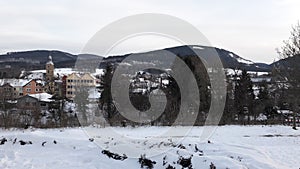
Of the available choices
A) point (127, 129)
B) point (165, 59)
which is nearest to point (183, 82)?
point (165, 59)

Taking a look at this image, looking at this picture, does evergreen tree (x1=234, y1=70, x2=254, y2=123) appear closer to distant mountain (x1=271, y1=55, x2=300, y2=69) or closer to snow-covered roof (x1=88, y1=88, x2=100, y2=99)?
distant mountain (x1=271, y1=55, x2=300, y2=69)

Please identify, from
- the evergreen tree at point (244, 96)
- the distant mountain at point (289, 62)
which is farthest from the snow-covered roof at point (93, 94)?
the distant mountain at point (289, 62)

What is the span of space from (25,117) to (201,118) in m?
12.0

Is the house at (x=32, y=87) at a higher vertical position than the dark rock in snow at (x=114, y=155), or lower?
higher

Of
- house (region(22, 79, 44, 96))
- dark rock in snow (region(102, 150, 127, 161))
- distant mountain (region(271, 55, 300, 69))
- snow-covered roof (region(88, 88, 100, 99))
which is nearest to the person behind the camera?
dark rock in snow (region(102, 150, 127, 161))

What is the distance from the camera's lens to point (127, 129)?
71.6 ft

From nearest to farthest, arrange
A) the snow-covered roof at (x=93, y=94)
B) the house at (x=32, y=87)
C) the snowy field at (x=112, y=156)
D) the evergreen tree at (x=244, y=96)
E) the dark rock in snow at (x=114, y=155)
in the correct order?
1. the snowy field at (x=112, y=156)
2. the dark rock in snow at (x=114, y=155)
3. the evergreen tree at (x=244, y=96)
4. the snow-covered roof at (x=93, y=94)
5. the house at (x=32, y=87)

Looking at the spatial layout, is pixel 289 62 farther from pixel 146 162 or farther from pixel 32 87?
pixel 32 87

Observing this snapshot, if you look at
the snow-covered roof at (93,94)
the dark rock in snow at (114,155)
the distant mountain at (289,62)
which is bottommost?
the dark rock in snow at (114,155)

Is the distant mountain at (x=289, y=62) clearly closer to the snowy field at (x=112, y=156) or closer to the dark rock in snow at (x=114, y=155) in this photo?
the snowy field at (x=112, y=156)

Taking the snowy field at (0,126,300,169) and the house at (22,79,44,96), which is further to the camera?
the house at (22,79,44,96)

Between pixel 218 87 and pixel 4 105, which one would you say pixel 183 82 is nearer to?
pixel 218 87

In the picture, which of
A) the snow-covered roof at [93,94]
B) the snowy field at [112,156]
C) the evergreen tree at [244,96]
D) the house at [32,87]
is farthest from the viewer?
the house at [32,87]

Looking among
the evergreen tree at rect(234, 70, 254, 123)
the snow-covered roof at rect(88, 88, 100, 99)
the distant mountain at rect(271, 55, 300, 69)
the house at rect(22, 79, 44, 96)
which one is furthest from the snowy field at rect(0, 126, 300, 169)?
the house at rect(22, 79, 44, 96)
